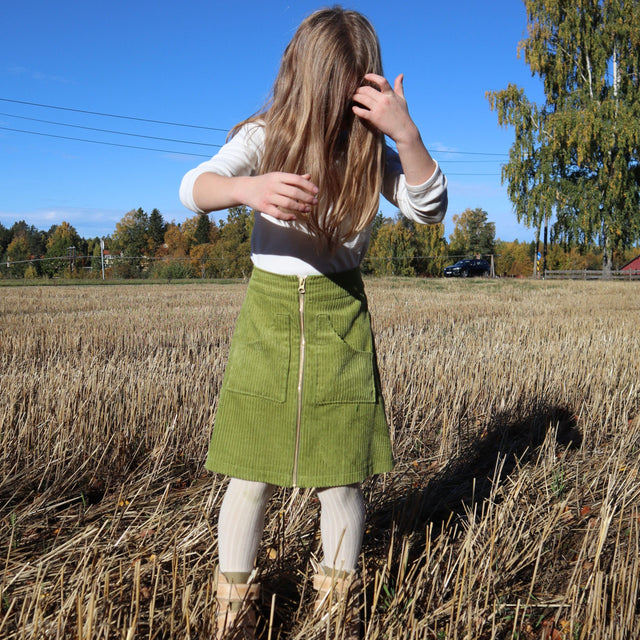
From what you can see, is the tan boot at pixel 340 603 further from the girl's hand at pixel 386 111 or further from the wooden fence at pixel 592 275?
the wooden fence at pixel 592 275

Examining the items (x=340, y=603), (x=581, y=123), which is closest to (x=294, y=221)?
(x=340, y=603)

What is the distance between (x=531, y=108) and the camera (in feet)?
83.8

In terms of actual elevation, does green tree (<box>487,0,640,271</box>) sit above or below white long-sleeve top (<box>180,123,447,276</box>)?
above

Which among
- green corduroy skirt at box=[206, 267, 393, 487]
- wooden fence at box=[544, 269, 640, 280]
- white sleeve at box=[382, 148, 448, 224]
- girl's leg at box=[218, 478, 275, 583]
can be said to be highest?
wooden fence at box=[544, 269, 640, 280]

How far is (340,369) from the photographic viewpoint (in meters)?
1.64

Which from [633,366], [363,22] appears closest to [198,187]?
[363,22]

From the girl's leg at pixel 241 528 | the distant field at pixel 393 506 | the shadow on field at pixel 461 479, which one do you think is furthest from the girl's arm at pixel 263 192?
the shadow on field at pixel 461 479

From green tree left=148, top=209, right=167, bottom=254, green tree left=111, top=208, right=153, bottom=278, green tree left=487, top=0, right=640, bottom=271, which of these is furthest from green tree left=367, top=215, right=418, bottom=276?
green tree left=148, top=209, right=167, bottom=254

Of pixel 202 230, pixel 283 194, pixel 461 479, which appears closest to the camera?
pixel 283 194

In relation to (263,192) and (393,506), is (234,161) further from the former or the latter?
(393,506)

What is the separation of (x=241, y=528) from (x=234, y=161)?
3.24ft

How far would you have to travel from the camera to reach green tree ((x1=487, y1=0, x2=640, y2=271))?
76.7ft

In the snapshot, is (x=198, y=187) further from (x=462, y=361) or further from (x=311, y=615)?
(x=462, y=361)

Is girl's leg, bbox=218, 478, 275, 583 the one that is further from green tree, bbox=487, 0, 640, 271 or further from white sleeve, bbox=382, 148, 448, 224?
green tree, bbox=487, 0, 640, 271
